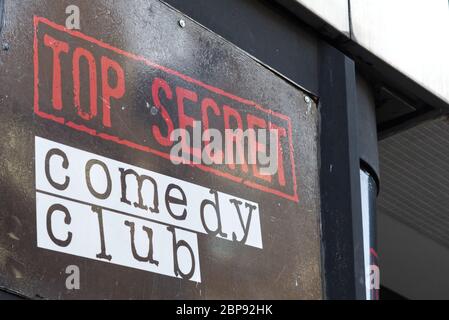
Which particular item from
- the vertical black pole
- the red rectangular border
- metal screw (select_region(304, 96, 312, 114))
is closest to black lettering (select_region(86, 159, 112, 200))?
the red rectangular border

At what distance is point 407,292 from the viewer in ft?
25.6

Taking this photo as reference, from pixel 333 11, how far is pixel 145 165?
155 centimetres

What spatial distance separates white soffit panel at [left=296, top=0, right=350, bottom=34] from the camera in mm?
4969

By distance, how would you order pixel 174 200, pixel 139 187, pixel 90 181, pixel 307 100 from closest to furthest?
pixel 90 181 → pixel 139 187 → pixel 174 200 → pixel 307 100

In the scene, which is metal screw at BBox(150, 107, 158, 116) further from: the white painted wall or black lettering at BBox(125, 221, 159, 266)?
the white painted wall

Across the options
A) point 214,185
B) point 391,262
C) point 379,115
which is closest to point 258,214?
point 214,185

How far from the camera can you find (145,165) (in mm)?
3951

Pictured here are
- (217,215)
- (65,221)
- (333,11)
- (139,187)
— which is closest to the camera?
(65,221)

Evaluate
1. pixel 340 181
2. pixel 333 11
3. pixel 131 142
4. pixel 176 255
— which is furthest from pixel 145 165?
pixel 333 11

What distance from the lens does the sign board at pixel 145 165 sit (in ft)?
11.6

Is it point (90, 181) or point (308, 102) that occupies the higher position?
point (308, 102)

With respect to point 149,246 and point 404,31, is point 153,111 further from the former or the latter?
point 404,31

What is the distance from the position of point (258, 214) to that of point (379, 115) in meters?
1.56

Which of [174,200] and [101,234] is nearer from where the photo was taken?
[101,234]
